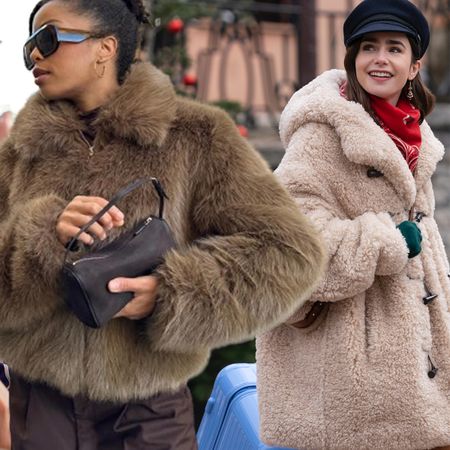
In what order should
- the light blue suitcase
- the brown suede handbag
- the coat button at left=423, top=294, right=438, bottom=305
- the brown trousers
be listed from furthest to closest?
the light blue suitcase
the coat button at left=423, top=294, right=438, bottom=305
the brown trousers
the brown suede handbag

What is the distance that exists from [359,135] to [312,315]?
19.5 inches

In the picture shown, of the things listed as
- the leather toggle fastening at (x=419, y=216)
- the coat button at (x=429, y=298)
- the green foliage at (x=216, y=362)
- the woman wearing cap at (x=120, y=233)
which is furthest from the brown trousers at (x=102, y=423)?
the green foliage at (x=216, y=362)

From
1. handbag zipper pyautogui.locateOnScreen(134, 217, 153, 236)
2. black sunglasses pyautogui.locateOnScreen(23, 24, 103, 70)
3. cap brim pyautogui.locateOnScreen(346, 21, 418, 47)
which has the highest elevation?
black sunglasses pyautogui.locateOnScreen(23, 24, 103, 70)

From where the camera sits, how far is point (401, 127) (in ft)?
10.2

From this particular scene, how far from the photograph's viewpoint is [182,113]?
2549 mm

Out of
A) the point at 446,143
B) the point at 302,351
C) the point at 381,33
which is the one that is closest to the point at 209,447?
the point at 302,351

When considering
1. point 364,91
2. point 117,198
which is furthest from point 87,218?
point 364,91

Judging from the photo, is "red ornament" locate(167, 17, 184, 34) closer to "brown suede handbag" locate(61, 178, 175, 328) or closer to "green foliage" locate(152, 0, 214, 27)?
"green foliage" locate(152, 0, 214, 27)

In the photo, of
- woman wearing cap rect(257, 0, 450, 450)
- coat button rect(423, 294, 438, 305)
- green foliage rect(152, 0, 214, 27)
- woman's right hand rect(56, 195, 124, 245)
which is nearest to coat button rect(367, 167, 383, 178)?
woman wearing cap rect(257, 0, 450, 450)

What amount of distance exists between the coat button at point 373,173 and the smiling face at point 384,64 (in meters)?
0.22

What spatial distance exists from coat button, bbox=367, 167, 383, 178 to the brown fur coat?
1.83 feet

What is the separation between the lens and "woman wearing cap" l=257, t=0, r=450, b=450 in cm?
294

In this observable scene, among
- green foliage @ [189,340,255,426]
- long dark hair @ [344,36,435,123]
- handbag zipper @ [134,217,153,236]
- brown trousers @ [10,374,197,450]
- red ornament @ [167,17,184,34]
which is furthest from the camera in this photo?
red ornament @ [167,17,184,34]

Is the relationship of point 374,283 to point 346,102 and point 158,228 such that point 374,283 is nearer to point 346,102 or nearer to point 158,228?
point 346,102
